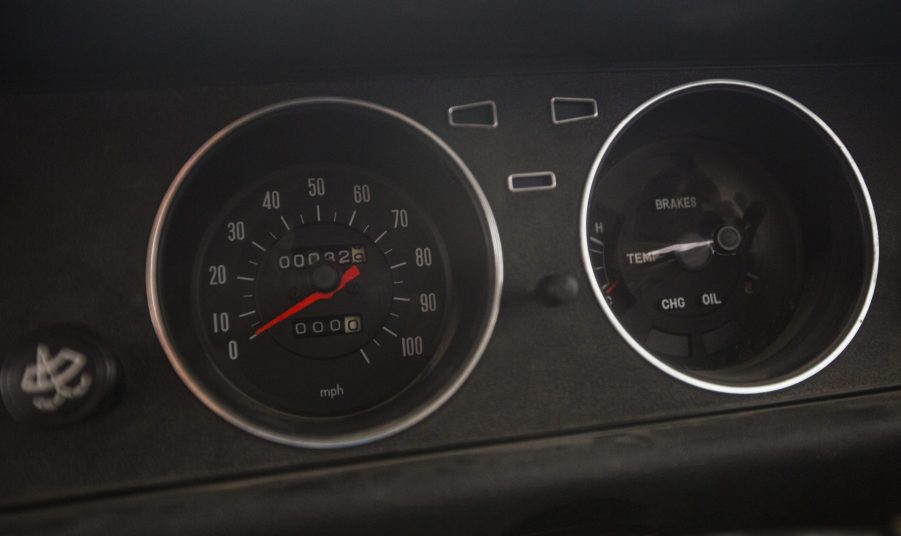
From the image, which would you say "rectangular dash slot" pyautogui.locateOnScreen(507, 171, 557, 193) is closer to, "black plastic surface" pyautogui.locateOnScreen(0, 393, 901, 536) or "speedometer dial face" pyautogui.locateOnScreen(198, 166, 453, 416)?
"speedometer dial face" pyautogui.locateOnScreen(198, 166, 453, 416)

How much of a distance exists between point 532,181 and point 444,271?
346 millimetres

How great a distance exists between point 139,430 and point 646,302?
1.25 meters

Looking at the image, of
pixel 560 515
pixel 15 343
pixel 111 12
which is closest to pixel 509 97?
pixel 111 12

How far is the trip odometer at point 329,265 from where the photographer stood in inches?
63.2

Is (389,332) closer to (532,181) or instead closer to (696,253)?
(532,181)

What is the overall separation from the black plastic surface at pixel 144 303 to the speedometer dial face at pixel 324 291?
0.26 meters

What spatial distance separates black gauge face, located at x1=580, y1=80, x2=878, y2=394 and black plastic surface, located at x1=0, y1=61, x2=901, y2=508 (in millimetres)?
108

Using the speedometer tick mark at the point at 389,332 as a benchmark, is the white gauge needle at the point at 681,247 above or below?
above

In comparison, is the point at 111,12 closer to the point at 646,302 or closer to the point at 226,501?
the point at 226,501

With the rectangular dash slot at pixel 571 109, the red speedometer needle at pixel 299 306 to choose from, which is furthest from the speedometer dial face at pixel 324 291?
the rectangular dash slot at pixel 571 109

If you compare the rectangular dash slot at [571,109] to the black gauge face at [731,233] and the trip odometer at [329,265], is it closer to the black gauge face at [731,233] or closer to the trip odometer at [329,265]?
the black gauge face at [731,233]

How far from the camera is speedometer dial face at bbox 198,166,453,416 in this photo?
5.62 feet

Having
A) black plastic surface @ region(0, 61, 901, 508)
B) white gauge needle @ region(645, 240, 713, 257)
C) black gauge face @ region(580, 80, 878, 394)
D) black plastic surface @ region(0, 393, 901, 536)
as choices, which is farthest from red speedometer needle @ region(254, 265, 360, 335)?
white gauge needle @ region(645, 240, 713, 257)

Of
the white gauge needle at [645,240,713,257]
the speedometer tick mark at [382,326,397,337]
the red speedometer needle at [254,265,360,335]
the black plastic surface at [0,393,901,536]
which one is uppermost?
the white gauge needle at [645,240,713,257]
